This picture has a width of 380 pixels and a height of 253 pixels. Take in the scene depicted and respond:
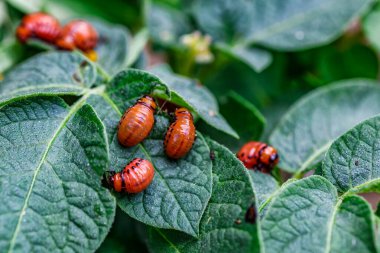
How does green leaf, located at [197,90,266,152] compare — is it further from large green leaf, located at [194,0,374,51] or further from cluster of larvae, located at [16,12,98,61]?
cluster of larvae, located at [16,12,98,61]

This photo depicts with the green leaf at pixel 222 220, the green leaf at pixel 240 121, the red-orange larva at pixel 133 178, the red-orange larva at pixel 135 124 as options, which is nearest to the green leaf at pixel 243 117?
the green leaf at pixel 240 121

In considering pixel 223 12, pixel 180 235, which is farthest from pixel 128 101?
pixel 223 12

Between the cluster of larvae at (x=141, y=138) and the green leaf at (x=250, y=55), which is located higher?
the green leaf at (x=250, y=55)

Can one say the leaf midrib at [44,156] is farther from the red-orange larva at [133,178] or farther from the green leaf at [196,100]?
the green leaf at [196,100]

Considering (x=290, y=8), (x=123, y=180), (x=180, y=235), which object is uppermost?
(x=290, y=8)

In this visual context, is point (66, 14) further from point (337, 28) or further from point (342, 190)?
point (342, 190)
